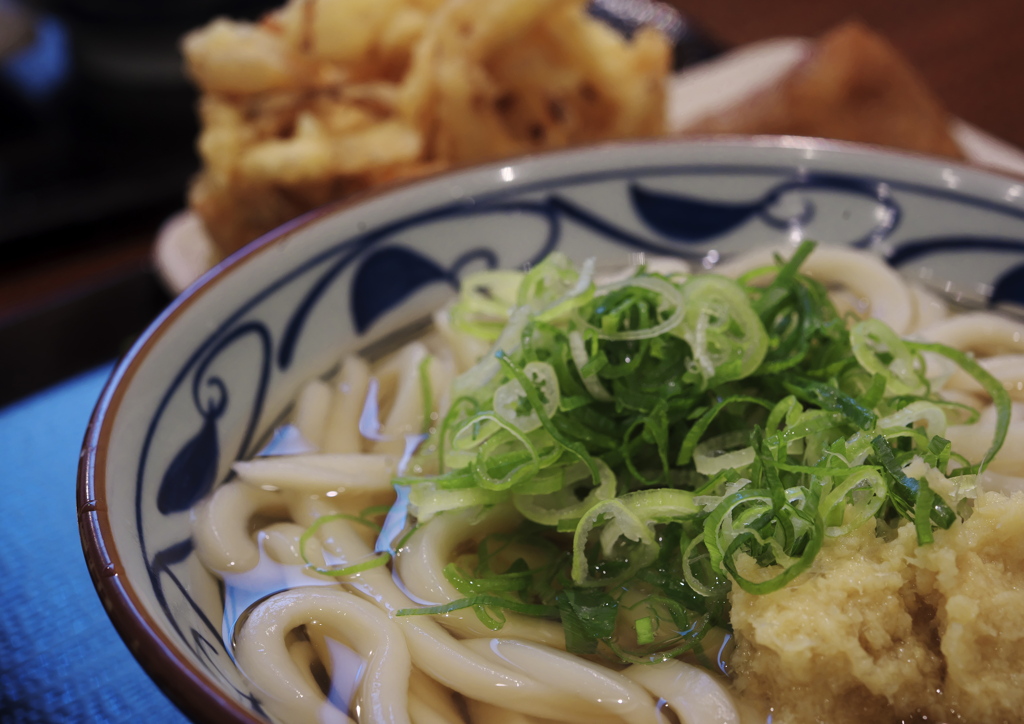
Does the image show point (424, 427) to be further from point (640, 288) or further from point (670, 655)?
point (670, 655)

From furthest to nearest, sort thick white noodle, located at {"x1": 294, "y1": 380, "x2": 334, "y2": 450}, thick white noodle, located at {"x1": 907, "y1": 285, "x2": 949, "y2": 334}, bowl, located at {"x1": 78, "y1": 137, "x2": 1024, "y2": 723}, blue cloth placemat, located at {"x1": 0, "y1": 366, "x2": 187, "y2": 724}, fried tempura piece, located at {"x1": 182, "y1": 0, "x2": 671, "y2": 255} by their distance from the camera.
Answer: fried tempura piece, located at {"x1": 182, "y1": 0, "x2": 671, "y2": 255}
thick white noodle, located at {"x1": 907, "y1": 285, "x2": 949, "y2": 334}
thick white noodle, located at {"x1": 294, "y1": 380, "x2": 334, "y2": 450}
blue cloth placemat, located at {"x1": 0, "y1": 366, "x2": 187, "y2": 724}
bowl, located at {"x1": 78, "y1": 137, "x2": 1024, "y2": 723}

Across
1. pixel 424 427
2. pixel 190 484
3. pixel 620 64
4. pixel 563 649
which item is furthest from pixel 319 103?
pixel 563 649

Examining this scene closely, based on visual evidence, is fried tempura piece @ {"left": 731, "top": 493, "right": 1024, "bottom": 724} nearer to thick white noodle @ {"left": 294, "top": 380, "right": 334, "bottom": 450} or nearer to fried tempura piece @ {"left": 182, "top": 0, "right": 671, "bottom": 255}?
thick white noodle @ {"left": 294, "top": 380, "right": 334, "bottom": 450}

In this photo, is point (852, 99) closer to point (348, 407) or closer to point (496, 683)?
point (348, 407)

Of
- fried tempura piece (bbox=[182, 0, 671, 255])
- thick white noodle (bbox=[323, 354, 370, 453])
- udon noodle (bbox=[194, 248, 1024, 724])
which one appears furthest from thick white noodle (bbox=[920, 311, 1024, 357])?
fried tempura piece (bbox=[182, 0, 671, 255])

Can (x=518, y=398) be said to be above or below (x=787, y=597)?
above

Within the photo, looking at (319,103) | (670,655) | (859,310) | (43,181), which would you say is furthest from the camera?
(43,181)
